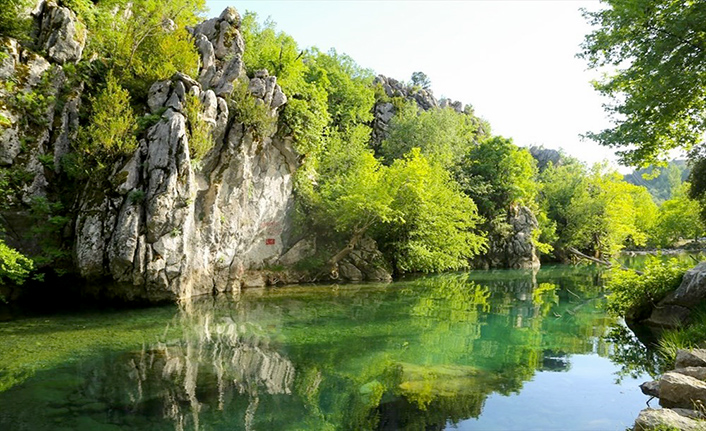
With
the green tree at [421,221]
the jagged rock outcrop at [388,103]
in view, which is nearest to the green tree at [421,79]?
the jagged rock outcrop at [388,103]

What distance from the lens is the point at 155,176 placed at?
55.2 ft

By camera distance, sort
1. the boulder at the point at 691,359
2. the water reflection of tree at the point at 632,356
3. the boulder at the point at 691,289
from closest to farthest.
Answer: the boulder at the point at 691,359, the water reflection of tree at the point at 632,356, the boulder at the point at 691,289

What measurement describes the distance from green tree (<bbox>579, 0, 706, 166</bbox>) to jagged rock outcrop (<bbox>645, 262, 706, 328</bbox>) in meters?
4.18

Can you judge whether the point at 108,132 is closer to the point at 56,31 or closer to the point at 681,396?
the point at 56,31

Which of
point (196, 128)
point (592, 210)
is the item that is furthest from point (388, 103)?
point (196, 128)

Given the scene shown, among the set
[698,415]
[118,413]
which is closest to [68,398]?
[118,413]

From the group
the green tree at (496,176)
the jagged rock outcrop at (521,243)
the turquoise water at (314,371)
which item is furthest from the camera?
the jagged rock outcrop at (521,243)

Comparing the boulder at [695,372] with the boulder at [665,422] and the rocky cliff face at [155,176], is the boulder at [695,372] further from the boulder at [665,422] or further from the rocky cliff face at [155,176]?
the rocky cliff face at [155,176]

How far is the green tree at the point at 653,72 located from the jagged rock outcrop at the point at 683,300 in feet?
13.7

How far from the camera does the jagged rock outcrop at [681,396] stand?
5.08m

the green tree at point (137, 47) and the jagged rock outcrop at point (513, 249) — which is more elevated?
the green tree at point (137, 47)

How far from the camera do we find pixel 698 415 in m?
5.52

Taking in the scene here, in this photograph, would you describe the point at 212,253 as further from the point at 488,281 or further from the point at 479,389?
the point at 488,281

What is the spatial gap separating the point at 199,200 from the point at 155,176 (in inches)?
156
